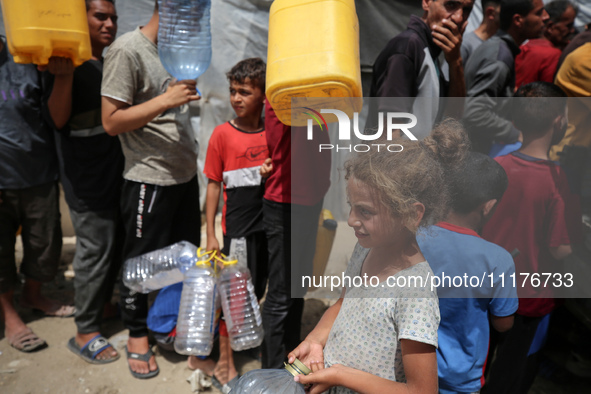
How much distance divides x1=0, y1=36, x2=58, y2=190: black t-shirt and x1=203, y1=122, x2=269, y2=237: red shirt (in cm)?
121

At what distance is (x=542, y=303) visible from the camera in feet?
6.78

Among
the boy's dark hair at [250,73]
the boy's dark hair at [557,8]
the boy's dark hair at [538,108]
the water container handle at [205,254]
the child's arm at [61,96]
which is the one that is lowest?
the water container handle at [205,254]

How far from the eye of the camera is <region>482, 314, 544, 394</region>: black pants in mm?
2125

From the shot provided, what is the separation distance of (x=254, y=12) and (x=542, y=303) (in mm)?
3899

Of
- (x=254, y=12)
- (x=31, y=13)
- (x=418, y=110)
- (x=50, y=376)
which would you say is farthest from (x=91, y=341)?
(x=254, y=12)

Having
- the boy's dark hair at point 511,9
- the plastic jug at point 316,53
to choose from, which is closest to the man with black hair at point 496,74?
the boy's dark hair at point 511,9

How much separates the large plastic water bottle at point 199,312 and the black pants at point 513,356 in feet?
4.80

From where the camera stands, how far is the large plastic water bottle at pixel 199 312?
2533 millimetres

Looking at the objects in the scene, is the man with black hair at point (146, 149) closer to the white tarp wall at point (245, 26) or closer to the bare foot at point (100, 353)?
the bare foot at point (100, 353)

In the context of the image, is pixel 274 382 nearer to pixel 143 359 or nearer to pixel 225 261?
pixel 225 261

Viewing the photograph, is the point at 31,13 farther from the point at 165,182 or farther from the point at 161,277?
the point at 161,277

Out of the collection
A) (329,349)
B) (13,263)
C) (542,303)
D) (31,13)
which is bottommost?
(13,263)

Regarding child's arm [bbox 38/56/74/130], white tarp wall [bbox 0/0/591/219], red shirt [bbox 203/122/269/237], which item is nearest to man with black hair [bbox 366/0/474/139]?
red shirt [bbox 203/122/269/237]

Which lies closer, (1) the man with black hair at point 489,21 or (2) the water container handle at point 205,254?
(2) the water container handle at point 205,254
